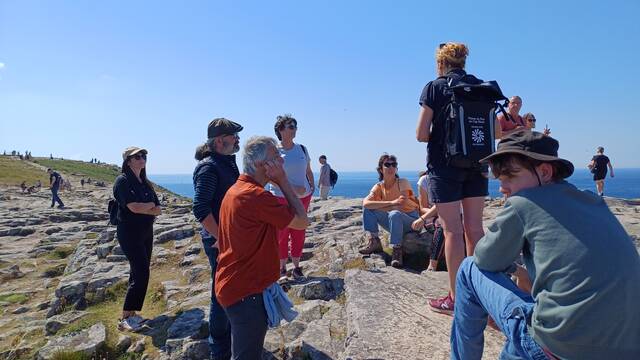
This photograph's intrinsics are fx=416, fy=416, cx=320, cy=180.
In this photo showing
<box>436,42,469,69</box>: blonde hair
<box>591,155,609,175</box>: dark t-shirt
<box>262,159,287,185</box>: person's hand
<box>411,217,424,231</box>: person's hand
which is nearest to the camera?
<box>262,159,287,185</box>: person's hand

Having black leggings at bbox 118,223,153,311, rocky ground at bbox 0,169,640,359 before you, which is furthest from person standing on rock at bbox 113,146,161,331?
rocky ground at bbox 0,169,640,359

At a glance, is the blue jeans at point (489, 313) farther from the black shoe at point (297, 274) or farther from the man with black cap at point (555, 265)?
the black shoe at point (297, 274)

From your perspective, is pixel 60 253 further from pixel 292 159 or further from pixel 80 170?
pixel 80 170

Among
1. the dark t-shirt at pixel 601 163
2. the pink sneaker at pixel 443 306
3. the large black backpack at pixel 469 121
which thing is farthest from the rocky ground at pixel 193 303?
the dark t-shirt at pixel 601 163

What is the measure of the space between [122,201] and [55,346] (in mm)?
2422

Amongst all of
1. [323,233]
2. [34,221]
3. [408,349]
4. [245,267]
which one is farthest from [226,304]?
[34,221]

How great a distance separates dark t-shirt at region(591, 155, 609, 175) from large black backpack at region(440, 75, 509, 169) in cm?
1650

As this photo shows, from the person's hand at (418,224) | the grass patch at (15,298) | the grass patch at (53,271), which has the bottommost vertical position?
the grass patch at (15,298)

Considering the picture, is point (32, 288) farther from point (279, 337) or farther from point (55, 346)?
point (279, 337)

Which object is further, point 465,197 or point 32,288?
point 32,288

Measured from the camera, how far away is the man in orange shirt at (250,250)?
3824 mm

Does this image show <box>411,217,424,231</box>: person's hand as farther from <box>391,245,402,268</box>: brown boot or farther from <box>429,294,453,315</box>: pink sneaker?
<box>429,294,453,315</box>: pink sneaker

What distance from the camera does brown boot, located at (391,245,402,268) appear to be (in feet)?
24.8

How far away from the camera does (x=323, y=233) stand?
39.7 ft
